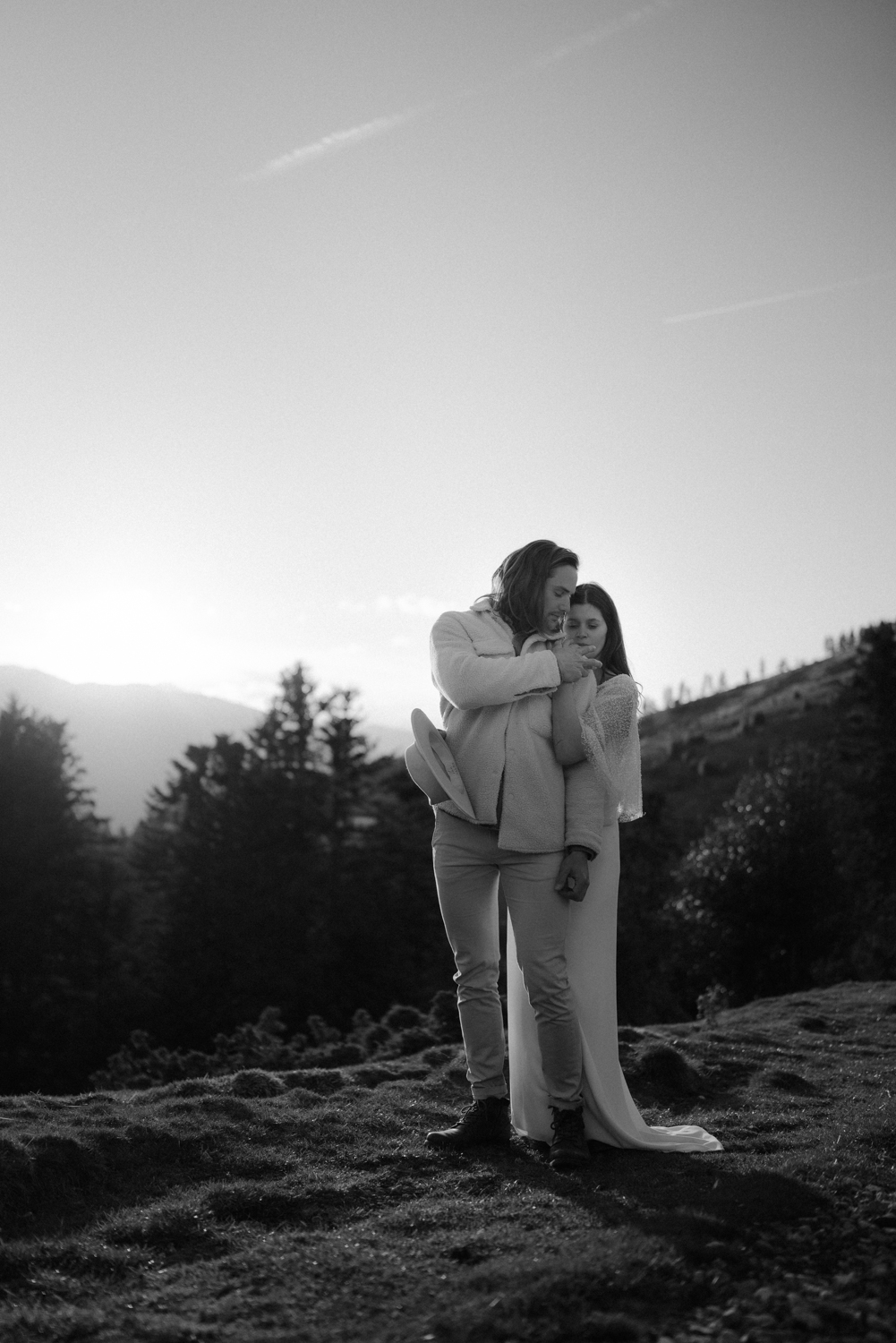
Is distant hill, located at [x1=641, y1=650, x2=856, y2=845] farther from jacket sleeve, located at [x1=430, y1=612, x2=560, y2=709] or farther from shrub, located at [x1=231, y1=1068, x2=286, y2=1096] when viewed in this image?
jacket sleeve, located at [x1=430, y1=612, x2=560, y2=709]

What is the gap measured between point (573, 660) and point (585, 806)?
28.0 inches

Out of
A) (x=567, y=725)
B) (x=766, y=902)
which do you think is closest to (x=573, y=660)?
(x=567, y=725)

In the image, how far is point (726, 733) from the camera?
64.8 m

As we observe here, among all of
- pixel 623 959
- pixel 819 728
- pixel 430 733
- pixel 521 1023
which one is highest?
pixel 819 728

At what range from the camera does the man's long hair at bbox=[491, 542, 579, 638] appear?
17.4 feet

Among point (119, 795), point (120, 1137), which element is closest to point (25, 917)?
point (120, 1137)

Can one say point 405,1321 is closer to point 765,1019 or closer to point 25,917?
point 765,1019

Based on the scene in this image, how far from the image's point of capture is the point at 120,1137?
16.6 ft

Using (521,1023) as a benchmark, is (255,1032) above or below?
below

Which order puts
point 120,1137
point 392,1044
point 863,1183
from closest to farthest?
point 863,1183 < point 120,1137 < point 392,1044

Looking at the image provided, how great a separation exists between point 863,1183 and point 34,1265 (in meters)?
3.20

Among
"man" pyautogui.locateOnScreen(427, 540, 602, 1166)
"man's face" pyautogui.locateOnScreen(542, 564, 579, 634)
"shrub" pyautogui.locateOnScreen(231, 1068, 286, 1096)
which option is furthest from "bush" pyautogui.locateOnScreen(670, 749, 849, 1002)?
"man's face" pyautogui.locateOnScreen(542, 564, 579, 634)

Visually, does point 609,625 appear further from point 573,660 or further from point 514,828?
point 514,828

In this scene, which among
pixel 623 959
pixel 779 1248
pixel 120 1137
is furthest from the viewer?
pixel 623 959
